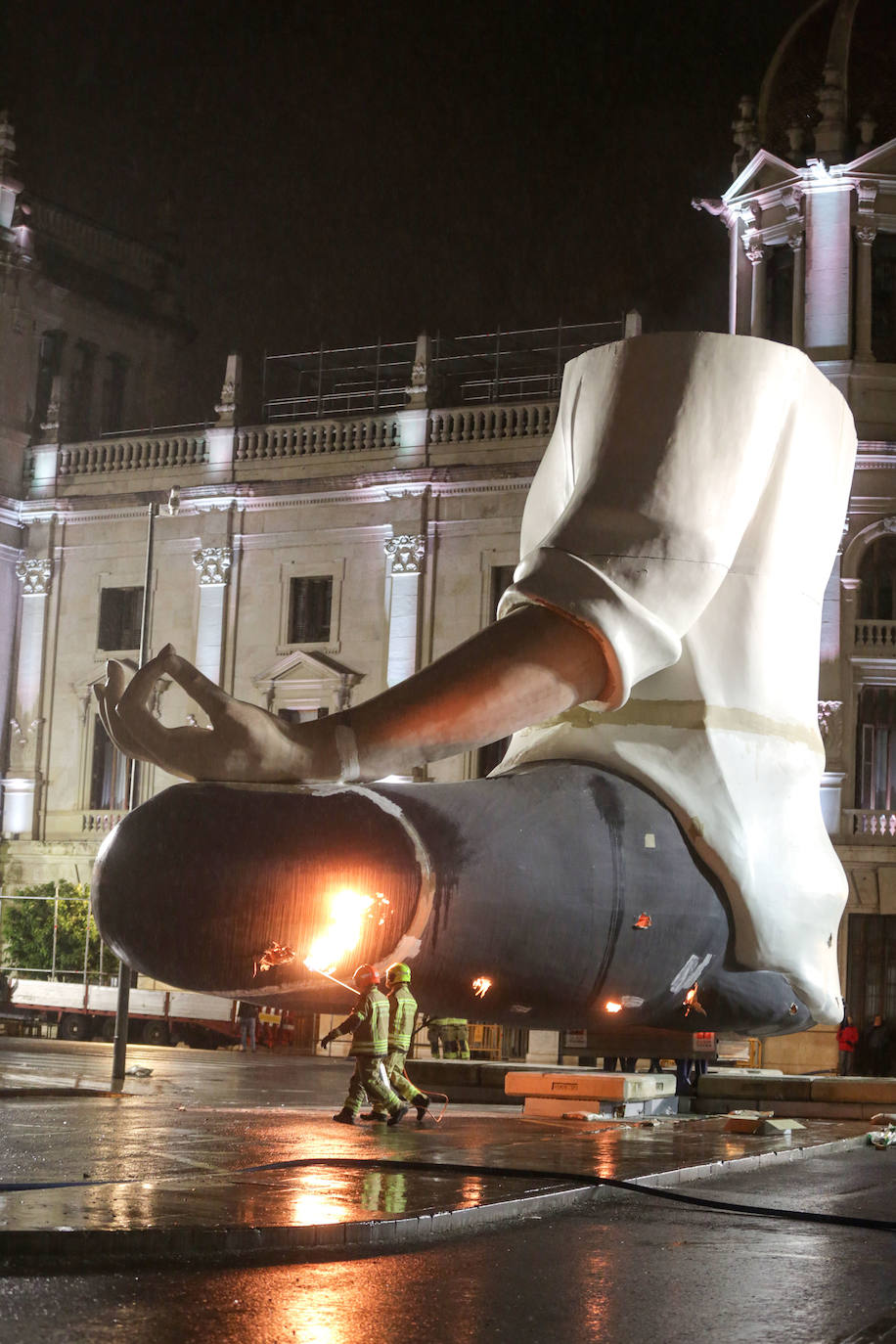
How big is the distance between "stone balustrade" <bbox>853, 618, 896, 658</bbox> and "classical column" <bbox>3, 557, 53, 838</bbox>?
1625cm

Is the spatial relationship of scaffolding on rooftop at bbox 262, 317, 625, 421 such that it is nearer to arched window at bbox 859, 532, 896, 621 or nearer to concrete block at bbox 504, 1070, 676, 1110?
arched window at bbox 859, 532, 896, 621

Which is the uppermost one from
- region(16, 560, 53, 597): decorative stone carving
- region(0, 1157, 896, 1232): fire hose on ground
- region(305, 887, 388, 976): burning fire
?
region(16, 560, 53, 597): decorative stone carving

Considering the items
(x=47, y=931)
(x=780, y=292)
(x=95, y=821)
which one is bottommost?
(x=47, y=931)

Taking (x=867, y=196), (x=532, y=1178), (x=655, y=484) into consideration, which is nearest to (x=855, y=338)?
(x=867, y=196)

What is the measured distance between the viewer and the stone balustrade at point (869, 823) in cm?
3128

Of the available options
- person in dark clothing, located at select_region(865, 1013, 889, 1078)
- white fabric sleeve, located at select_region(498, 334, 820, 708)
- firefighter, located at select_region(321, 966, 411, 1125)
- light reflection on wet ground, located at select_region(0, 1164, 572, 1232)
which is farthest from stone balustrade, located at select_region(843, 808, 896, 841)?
white fabric sleeve, located at select_region(498, 334, 820, 708)

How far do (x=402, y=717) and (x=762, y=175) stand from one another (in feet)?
99.5

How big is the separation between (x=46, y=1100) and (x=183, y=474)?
74.5 ft

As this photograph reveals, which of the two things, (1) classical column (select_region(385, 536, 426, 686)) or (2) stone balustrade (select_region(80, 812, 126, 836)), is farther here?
(2) stone balustrade (select_region(80, 812, 126, 836))

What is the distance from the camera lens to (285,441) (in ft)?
124

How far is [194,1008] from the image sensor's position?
3338 cm

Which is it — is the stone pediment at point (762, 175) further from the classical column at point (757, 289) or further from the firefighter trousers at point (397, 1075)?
the firefighter trousers at point (397, 1075)

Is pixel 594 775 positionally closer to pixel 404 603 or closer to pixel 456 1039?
pixel 456 1039

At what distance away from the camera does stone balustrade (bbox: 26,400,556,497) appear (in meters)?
35.9
